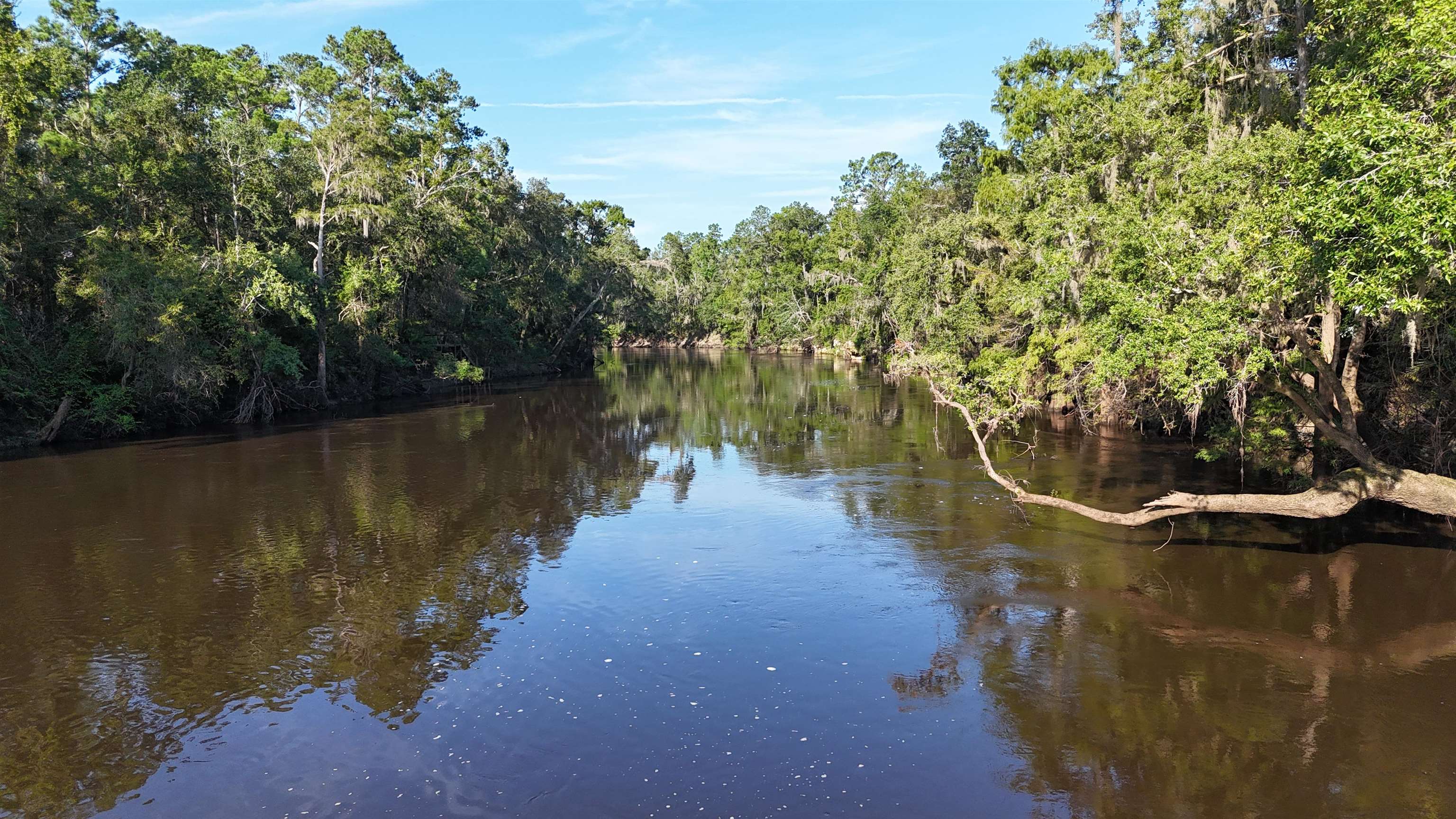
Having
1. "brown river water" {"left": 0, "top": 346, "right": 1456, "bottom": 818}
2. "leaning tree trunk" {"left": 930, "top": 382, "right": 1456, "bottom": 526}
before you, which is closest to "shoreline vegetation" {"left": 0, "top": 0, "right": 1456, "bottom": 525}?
"leaning tree trunk" {"left": 930, "top": 382, "right": 1456, "bottom": 526}

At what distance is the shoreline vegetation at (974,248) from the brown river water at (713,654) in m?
1.56

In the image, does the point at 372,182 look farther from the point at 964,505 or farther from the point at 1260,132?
the point at 1260,132

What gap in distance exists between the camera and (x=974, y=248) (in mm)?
34594

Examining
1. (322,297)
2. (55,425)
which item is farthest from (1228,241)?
(322,297)

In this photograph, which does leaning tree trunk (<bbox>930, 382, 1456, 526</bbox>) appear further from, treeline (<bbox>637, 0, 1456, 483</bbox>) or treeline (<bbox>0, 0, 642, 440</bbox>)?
treeline (<bbox>0, 0, 642, 440</bbox>)

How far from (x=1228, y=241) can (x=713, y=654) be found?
408 inches

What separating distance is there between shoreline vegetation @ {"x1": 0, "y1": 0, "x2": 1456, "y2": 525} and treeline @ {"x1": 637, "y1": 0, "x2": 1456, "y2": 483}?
0.26 feet

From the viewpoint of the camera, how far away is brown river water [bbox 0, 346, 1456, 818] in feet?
25.0

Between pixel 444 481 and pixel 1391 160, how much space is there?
64.2ft

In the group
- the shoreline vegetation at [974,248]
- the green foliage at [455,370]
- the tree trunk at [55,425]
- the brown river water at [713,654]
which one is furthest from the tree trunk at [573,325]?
the brown river water at [713,654]

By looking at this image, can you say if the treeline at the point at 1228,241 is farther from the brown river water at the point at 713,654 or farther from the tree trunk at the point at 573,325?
the tree trunk at the point at 573,325

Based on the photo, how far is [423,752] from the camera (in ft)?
27.0

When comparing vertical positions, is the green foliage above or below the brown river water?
above

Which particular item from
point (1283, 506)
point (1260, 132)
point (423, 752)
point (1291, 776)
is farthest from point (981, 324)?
point (423, 752)
